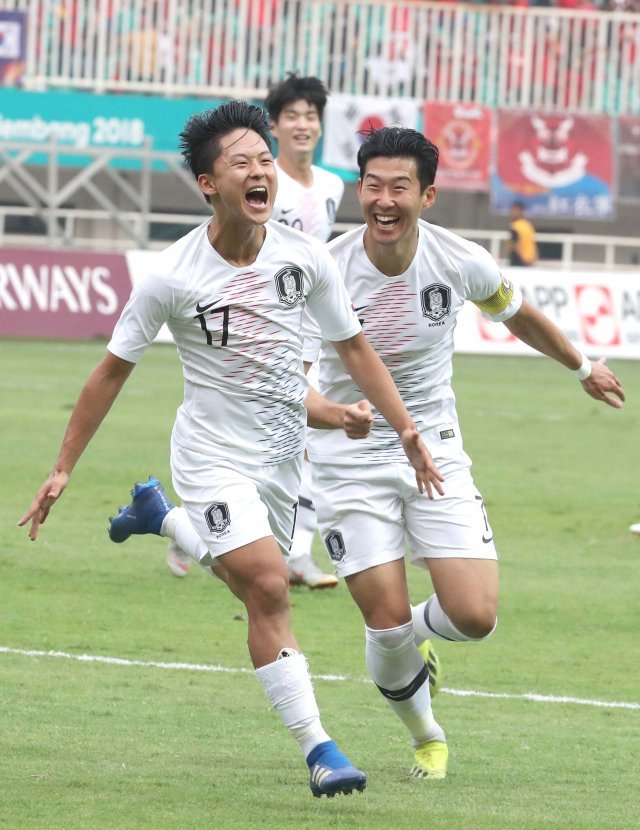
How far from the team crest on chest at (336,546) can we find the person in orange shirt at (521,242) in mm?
21818

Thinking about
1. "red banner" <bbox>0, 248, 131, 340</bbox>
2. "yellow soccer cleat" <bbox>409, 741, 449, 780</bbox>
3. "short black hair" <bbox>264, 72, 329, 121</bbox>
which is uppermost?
"short black hair" <bbox>264, 72, 329, 121</bbox>

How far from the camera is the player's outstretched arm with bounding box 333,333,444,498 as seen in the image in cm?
539

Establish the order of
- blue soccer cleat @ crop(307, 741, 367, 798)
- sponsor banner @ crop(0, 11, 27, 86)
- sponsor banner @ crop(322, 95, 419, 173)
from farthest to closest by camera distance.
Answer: sponsor banner @ crop(0, 11, 27, 86) < sponsor banner @ crop(322, 95, 419, 173) < blue soccer cleat @ crop(307, 741, 367, 798)

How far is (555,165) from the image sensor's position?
29078 millimetres

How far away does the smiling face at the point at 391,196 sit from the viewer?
5777mm

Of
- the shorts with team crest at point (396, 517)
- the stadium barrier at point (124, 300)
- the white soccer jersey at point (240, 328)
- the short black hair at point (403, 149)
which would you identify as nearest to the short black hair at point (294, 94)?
the short black hair at point (403, 149)

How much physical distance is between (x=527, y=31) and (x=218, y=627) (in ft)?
80.0

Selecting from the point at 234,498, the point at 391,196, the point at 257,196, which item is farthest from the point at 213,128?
the point at 234,498

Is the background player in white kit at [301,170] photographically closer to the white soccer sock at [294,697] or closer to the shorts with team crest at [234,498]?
the shorts with team crest at [234,498]

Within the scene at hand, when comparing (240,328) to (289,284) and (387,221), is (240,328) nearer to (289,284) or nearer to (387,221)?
(289,284)

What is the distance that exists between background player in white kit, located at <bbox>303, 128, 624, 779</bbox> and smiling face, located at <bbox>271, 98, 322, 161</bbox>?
3.43 metres

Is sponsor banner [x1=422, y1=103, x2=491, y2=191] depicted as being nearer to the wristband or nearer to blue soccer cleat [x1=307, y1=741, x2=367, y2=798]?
the wristband

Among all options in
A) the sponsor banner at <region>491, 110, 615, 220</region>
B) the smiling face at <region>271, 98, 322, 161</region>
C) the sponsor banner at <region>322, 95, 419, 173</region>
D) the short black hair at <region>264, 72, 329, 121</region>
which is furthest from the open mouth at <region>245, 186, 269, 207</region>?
the sponsor banner at <region>491, 110, 615, 220</region>

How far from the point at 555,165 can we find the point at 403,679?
2422 cm
